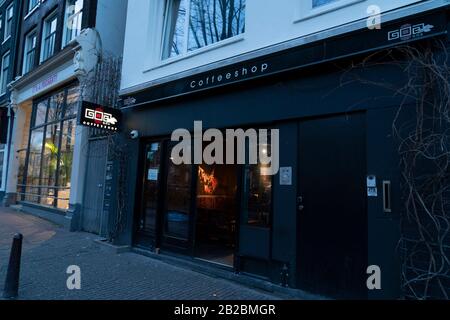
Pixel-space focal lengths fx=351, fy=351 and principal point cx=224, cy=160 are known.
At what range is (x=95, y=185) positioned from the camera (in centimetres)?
1009

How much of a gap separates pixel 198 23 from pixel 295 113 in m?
3.62

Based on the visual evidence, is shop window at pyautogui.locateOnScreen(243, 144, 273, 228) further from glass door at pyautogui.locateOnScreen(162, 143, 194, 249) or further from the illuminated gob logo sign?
the illuminated gob logo sign

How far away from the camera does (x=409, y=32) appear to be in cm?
422

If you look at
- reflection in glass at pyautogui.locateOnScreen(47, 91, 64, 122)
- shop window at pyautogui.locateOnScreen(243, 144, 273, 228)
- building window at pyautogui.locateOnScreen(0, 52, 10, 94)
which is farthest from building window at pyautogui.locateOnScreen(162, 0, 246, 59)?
building window at pyautogui.locateOnScreen(0, 52, 10, 94)

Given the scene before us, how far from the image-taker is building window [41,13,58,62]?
14062 millimetres

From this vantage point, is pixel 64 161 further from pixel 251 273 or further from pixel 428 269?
pixel 428 269

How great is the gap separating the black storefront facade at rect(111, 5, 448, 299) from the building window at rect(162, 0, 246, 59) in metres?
1.08

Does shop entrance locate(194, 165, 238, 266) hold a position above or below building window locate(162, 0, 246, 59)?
below

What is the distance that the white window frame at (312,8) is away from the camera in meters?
4.98

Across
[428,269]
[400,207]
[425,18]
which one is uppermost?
[425,18]
